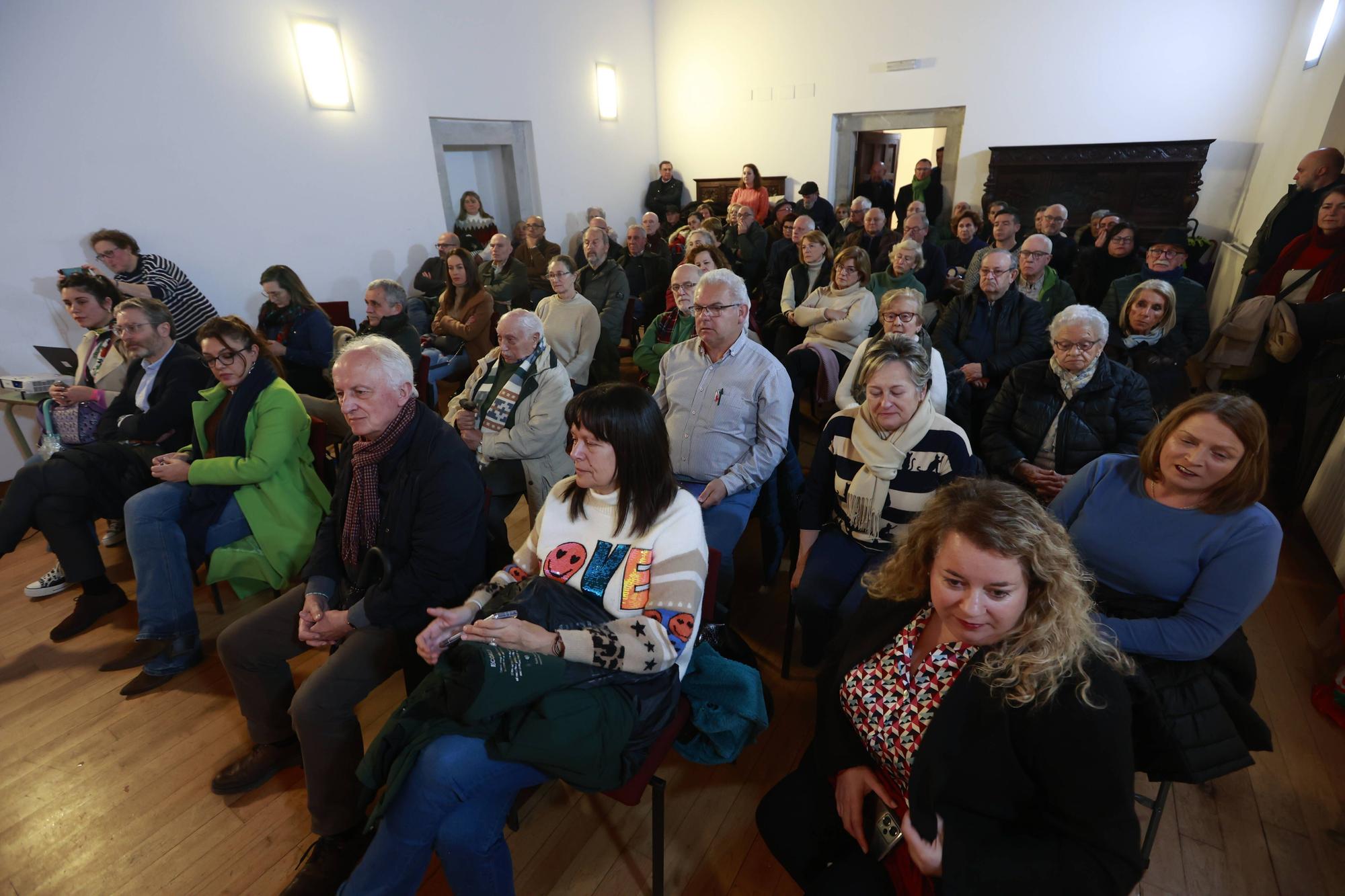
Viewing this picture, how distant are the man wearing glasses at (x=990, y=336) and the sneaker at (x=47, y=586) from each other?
4420 mm

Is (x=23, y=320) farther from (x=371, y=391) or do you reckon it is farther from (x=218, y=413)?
(x=371, y=391)

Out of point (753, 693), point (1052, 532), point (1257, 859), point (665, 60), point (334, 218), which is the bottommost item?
point (1257, 859)

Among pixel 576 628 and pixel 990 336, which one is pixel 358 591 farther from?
pixel 990 336

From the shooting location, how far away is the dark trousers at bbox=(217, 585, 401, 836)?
1614 mm

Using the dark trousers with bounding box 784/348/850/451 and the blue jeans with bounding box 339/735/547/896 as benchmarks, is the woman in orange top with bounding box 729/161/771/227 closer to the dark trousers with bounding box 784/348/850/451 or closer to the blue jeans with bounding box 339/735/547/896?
the dark trousers with bounding box 784/348/850/451

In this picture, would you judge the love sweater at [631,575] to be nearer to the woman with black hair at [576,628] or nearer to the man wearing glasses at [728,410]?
the woman with black hair at [576,628]

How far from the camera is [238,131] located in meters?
5.03

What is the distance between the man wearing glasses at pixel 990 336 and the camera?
10.8 ft

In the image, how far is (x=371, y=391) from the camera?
5.79 feet

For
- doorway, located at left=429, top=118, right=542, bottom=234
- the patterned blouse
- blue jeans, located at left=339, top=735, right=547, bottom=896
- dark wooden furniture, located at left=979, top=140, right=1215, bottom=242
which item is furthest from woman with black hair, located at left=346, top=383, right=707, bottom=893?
dark wooden furniture, located at left=979, top=140, right=1215, bottom=242

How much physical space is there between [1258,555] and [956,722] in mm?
930

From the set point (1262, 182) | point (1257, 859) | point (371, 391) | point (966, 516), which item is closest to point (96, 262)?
point (371, 391)

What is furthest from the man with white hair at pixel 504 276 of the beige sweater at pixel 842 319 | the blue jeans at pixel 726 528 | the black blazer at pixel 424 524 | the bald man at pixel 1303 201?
the bald man at pixel 1303 201

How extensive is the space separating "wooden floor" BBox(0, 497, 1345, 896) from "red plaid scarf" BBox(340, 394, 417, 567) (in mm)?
749
